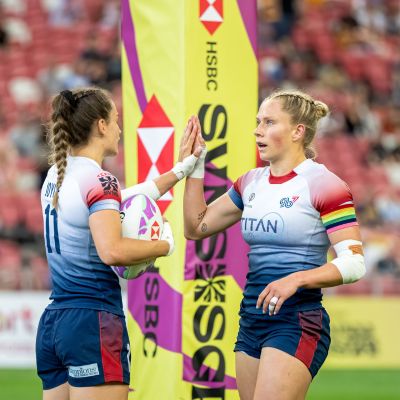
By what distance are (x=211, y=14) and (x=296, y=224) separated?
1.67 m

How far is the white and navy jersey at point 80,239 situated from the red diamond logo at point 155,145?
137 centimetres

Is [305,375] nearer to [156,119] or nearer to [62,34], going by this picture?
[156,119]

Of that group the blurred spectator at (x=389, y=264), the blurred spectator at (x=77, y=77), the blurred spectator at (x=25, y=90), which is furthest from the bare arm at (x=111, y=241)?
the blurred spectator at (x=25, y=90)

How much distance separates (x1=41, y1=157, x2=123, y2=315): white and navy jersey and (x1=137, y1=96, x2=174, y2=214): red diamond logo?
53.9 inches

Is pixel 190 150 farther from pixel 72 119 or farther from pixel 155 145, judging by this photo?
pixel 72 119

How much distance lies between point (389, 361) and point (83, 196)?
9.38m

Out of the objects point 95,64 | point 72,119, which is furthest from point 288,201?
point 95,64

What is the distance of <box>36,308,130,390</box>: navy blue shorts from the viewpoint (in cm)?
507

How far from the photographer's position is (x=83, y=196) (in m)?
5.07

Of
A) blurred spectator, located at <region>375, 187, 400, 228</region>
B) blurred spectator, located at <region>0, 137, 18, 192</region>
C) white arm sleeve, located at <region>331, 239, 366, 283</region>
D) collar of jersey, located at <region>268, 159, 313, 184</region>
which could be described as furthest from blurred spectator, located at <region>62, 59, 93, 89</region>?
white arm sleeve, located at <region>331, 239, 366, 283</region>

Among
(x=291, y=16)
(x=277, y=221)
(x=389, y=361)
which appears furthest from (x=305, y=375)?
(x=291, y=16)

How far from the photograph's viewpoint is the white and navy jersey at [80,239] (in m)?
5.08

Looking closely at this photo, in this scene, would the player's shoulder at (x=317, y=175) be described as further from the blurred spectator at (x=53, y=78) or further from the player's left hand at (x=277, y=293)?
the blurred spectator at (x=53, y=78)

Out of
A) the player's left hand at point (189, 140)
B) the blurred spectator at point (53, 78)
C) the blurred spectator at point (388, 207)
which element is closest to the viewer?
the player's left hand at point (189, 140)
